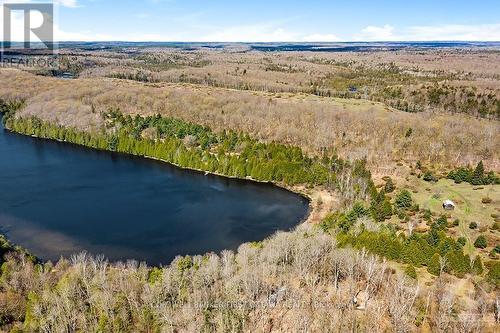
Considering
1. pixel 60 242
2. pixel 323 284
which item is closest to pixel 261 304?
pixel 323 284

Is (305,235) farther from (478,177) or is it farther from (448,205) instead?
(478,177)

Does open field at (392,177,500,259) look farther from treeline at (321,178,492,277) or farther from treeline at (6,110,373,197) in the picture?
treeline at (6,110,373,197)

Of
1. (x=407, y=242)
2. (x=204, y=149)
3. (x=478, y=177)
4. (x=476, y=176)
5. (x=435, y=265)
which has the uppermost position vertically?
(x=204, y=149)

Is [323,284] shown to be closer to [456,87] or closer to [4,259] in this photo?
[4,259]

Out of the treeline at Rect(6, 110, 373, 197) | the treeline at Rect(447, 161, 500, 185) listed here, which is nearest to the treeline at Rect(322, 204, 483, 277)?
the treeline at Rect(6, 110, 373, 197)

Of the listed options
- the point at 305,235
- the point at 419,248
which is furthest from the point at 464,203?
the point at 305,235

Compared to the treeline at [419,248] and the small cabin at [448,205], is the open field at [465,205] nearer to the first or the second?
the small cabin at [448,205]
